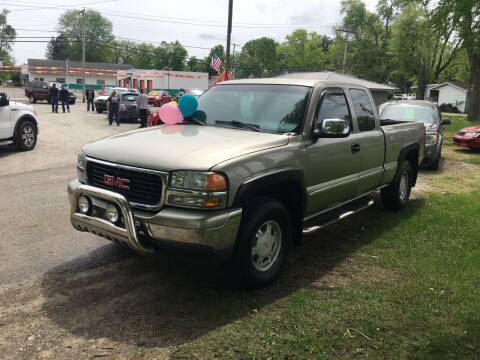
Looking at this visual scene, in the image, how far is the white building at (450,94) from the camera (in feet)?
189

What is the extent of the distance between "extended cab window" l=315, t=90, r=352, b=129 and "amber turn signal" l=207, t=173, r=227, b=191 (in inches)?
63.8

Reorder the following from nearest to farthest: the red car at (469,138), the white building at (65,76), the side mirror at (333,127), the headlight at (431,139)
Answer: the side mirror at (333,127) → the headlight at (431,139) → the red car at (469,138) → the white building at (65,76)

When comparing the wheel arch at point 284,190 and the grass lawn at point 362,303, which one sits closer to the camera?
Result: the grass lawn at point 362,303

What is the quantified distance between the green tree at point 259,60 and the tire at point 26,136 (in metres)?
85.9

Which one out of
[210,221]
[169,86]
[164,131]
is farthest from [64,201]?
[169,86]

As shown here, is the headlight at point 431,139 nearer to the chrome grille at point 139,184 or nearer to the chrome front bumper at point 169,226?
the chrome front bumper at point 169,226

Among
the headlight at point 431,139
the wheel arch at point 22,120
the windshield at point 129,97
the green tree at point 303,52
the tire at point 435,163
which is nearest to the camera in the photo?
the headlight at point 431,139

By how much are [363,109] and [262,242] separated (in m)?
2.64

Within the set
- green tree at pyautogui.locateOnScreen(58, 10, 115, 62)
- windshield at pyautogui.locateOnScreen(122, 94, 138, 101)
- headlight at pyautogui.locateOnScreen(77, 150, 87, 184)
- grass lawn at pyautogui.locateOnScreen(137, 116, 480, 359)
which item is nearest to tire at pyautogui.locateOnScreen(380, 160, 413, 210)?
grass lawn at pyautogui.locateOnScreen(137, 116, 480, 359)

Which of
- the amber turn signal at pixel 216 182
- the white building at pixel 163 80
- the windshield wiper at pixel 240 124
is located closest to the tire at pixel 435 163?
the windshield wiper at pixel 240 124

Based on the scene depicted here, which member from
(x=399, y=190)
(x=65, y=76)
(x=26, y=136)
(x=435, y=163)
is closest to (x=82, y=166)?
(x=399, y=190)

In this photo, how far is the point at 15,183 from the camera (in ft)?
26.9

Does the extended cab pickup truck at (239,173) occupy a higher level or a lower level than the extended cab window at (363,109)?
lower

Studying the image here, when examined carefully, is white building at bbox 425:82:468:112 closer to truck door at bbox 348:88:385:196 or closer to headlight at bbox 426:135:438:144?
headlight at bbox 426:135:438:144
